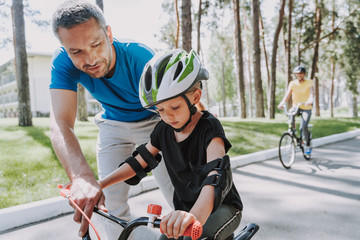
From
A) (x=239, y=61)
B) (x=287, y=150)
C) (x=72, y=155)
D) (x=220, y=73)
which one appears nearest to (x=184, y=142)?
(x=72, y=155)

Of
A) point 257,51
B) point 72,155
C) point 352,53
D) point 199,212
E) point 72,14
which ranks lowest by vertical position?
point 199,212

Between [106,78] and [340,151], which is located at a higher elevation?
[106,78]

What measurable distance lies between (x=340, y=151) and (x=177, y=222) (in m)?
8.47

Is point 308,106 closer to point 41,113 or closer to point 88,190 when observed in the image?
point 88,190

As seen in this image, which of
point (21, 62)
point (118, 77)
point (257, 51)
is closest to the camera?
point (118, 77)

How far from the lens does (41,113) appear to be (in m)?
42.3

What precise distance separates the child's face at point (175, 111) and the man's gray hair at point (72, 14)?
2.10 ft

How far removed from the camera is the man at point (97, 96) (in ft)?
5.35

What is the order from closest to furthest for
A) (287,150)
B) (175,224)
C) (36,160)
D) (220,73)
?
1. (175,224)
2. (36,160)
3. (287,150)
4. (220,73)

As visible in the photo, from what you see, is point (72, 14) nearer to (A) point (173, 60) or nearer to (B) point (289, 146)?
(A) point (173, 60)

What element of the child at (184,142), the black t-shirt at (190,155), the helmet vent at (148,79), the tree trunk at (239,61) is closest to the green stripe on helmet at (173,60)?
the child at (184,142)

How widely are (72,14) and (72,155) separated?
782 mm

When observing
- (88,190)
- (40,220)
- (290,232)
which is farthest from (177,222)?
(40,220)

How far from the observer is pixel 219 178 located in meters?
1.48
